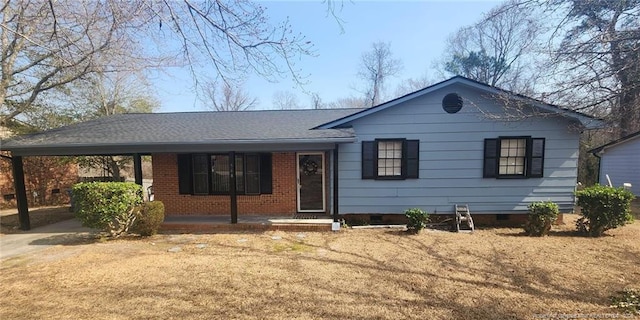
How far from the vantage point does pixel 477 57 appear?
855 inches

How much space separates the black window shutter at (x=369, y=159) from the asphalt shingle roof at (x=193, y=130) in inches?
29.2

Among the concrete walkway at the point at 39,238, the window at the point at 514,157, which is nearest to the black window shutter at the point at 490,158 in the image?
the window at the point at 514,157

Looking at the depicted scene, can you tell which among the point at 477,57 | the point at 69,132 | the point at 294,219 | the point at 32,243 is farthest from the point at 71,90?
the point at 477,57

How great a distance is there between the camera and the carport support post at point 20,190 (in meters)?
7.43

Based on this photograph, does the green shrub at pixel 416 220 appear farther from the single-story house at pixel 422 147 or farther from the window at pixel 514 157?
the window at pixel 514 157

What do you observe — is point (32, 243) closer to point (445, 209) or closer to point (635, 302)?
point (445, 209)

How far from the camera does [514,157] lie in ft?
25.2

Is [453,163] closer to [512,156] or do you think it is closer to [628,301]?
[512,156]

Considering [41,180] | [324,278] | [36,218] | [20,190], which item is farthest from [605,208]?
[41,180]

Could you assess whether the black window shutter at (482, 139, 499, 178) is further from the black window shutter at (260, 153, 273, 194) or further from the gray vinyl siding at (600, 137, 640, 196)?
the gray vinyl siding at (600, 137, 640, 196)

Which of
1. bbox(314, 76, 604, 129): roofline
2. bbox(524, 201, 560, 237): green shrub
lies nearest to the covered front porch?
bbox(314, 76, 604, 129): roofline

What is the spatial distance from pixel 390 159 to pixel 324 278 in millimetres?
4331

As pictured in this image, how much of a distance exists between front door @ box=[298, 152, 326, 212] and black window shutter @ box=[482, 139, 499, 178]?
4.52 m

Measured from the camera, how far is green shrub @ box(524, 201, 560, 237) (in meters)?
6.77
